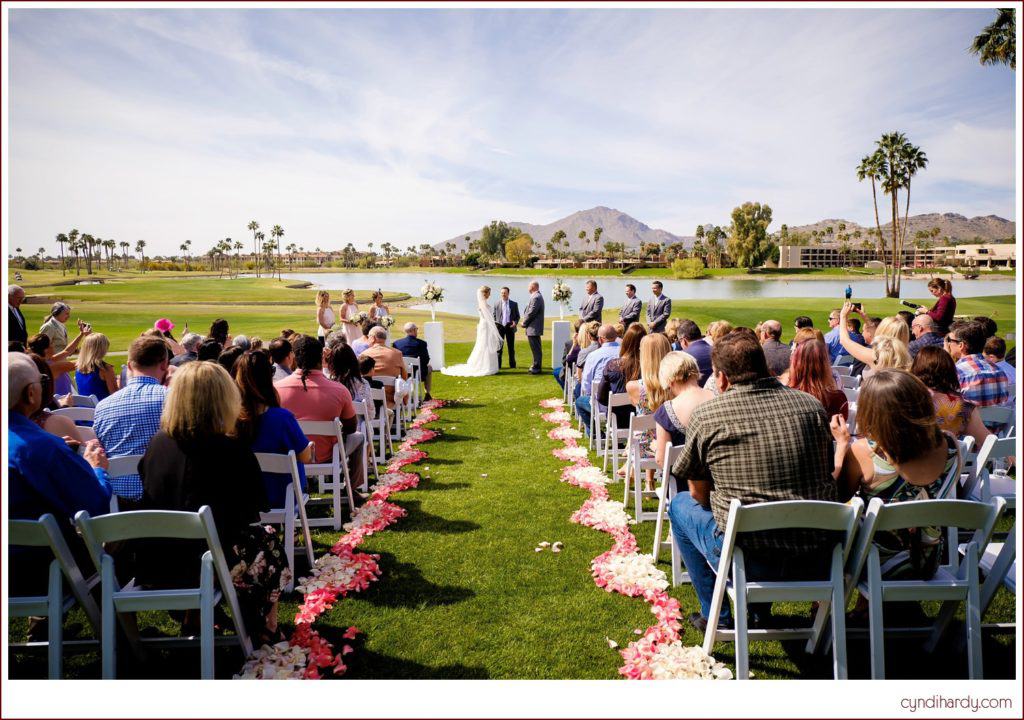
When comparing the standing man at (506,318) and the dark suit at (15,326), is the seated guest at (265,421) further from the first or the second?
the standing man at (506,318)

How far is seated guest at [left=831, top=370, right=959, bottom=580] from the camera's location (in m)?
2.74

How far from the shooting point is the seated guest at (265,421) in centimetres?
397

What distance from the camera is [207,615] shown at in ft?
8.93

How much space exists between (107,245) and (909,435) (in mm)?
36217

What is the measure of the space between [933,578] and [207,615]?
3559 mm

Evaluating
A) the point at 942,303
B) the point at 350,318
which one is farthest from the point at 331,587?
the point at 942,303

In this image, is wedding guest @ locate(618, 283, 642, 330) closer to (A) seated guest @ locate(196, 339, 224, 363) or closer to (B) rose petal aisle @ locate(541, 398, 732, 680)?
(B) rose petal aisle @ locate(541, 398, 732, 680)

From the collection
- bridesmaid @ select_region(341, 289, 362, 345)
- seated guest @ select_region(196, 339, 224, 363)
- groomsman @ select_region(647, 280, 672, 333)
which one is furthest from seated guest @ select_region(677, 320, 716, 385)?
groomsman @ select_region(647, 280, 672, 333)

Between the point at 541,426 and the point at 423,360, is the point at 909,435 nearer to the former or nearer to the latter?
the point at 541,426

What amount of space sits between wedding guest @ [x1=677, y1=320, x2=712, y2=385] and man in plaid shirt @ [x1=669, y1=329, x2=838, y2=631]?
3514 millimetres

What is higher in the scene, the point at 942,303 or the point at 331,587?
the point at 942,303

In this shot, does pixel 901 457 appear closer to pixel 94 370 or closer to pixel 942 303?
pixel 94 370

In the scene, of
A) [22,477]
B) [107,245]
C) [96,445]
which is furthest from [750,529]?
[107,245]

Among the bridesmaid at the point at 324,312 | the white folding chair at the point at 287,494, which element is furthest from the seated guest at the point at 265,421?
the bridesmaid at the point at 324,312
